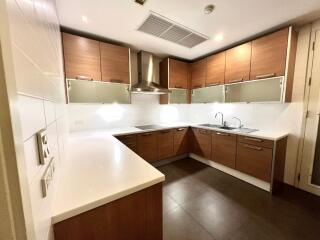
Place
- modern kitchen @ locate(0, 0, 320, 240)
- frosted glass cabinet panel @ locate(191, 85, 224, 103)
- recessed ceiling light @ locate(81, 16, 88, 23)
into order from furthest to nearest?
1. frosted glass cabinet panel @ locate(191, 85, 224, 103)
2. recessed ceiling light @ locate(81, 16, 88, 23)
3. modern kitchen @ locate(0, 0, 320, 240)

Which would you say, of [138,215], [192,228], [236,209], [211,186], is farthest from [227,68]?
[138,215]

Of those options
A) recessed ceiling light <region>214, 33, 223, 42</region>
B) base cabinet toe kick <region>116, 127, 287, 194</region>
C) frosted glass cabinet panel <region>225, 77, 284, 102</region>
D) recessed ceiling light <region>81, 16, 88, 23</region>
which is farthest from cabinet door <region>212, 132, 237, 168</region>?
recessed ceiling light <region>81, 16, 88, 23</region>

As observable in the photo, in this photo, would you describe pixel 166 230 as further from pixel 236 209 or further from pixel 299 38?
pixel 299 38

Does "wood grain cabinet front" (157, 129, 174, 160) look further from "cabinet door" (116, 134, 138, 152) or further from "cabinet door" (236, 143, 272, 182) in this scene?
"cabinet door" (236, 143, 272, 182)

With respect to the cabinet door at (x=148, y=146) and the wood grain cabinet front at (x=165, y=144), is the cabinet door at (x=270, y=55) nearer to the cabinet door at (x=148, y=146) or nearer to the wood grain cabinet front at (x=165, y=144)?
the wood grain cabinet front at (x=165, y=144)

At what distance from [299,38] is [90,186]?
10.3 ft

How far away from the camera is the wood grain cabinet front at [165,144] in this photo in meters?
2.85

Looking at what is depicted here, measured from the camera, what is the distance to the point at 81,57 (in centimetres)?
213

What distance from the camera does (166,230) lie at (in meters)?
1.48

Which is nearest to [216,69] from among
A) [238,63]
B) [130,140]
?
[238,63]

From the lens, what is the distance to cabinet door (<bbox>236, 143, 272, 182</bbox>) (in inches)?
79.3

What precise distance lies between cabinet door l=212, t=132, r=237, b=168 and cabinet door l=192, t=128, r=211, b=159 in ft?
0.38

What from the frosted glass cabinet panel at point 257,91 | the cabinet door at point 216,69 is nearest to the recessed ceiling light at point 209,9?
the cabinet door at point 216,69

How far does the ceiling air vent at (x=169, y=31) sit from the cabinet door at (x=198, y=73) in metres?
0.71
